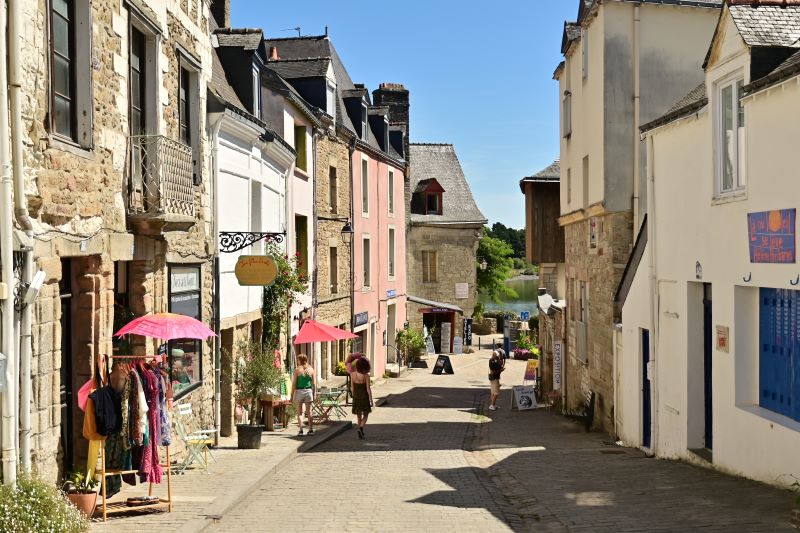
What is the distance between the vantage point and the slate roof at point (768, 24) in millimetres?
10625

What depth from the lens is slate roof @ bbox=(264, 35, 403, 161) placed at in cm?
2784

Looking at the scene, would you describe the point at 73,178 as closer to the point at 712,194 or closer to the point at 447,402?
the point at 712,194

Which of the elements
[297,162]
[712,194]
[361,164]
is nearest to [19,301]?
[712,194]

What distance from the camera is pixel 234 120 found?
15.6 metres

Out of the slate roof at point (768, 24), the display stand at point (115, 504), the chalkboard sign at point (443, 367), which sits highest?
the slate roof at point (768, 24)

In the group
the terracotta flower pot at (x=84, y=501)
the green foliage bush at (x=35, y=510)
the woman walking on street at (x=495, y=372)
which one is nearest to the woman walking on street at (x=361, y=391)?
the woman walking on street at (x=495, y=372)

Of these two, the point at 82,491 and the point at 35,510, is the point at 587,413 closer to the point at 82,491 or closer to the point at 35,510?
the point at 82,491

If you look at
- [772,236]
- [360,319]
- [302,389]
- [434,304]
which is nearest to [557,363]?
[360,319]

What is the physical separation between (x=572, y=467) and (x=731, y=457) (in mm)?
2386

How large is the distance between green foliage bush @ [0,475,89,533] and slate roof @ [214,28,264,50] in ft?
40.4

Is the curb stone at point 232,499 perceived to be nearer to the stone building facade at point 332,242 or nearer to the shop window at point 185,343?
the shop window at point 185,343

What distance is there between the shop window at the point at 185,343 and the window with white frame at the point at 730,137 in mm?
7201

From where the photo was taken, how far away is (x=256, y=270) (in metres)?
14.9

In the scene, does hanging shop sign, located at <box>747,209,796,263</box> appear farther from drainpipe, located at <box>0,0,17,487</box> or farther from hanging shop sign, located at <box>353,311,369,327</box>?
hanging shop sign, located at <box>353,311,369,327</box>
